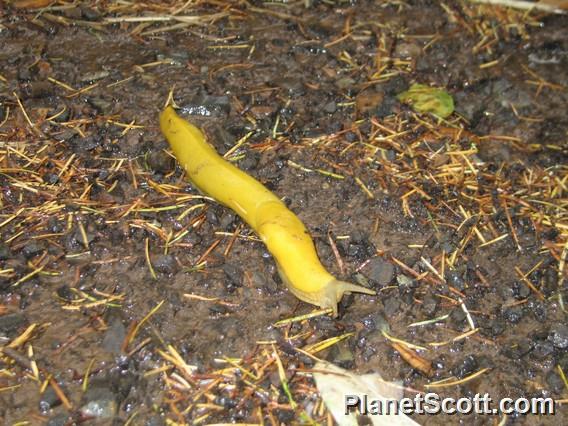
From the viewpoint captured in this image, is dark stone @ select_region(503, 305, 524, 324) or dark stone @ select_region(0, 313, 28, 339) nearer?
dark stone @ select_region(0, 313, 28, 339)

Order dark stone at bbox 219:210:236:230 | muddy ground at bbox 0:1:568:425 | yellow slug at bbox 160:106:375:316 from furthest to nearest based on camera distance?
dark stone at bbox 219:210:236:230 < yellow slug at bbox 160:106:375:316 < muddy ground at bbox 0:1:568:425

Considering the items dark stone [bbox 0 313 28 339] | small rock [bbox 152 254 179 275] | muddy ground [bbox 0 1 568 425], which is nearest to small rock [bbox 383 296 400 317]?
muddy ground [bbox 0 1 568 425]

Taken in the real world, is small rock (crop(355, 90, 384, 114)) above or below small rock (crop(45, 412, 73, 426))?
above

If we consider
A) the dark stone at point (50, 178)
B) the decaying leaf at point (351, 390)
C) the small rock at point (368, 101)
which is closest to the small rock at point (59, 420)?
the decaying leaf at point (351, 390)

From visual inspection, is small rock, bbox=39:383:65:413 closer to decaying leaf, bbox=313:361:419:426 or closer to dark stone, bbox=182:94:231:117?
decaying leaf, bbox=313:361:419:426

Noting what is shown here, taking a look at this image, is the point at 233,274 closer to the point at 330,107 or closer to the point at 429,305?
the point at 429,305

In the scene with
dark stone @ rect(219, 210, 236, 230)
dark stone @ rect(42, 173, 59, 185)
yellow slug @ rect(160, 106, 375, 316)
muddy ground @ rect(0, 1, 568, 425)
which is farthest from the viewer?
dark stone @ rect(42, 173, 59, 185)

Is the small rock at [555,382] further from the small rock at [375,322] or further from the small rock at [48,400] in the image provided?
the small rock at [48,400]
